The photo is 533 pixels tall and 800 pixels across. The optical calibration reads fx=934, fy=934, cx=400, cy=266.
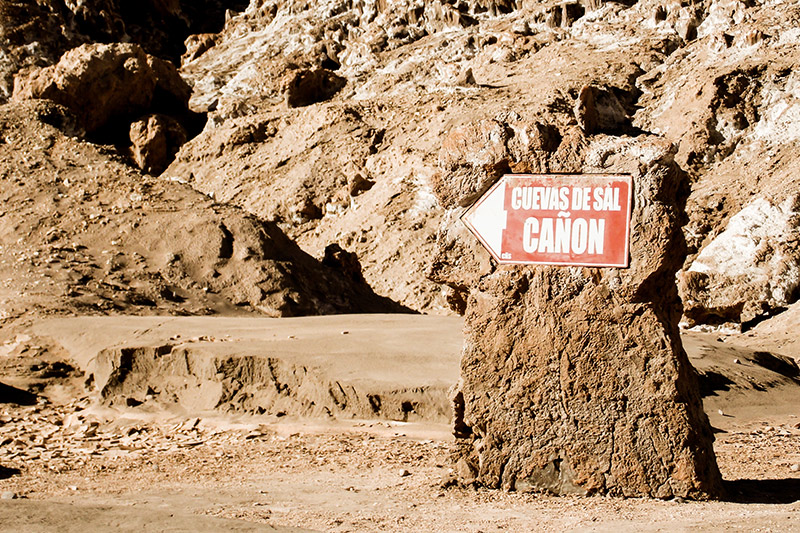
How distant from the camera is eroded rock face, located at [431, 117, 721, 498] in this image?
509cm

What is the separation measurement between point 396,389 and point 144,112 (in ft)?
64.1

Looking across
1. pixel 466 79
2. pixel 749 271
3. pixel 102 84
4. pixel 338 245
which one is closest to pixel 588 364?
pixel 749 271

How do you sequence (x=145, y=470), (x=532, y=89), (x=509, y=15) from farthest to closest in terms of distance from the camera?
(x=509, y=15)
(x=532, y=89)
(x=145, y=470)

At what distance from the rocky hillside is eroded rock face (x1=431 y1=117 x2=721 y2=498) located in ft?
26.9

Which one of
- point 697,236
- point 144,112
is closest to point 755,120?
point 697,236

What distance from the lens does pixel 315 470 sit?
6711 millimetres

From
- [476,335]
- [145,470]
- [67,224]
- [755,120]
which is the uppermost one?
[755,120]

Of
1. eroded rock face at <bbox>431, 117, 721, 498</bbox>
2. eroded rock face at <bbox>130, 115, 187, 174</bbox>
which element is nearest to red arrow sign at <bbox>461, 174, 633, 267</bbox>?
eroded rock face at <bbox>431, 117, 721, 498</bbox>

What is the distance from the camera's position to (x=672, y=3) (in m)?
25.0

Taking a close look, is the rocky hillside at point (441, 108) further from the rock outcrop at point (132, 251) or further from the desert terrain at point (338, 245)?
the rock outcrop at point (132, 251)

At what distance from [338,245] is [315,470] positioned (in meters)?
12.6

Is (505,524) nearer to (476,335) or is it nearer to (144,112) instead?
(476,335)

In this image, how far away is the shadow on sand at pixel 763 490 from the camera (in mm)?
5254

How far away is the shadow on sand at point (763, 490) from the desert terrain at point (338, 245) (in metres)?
0.04
